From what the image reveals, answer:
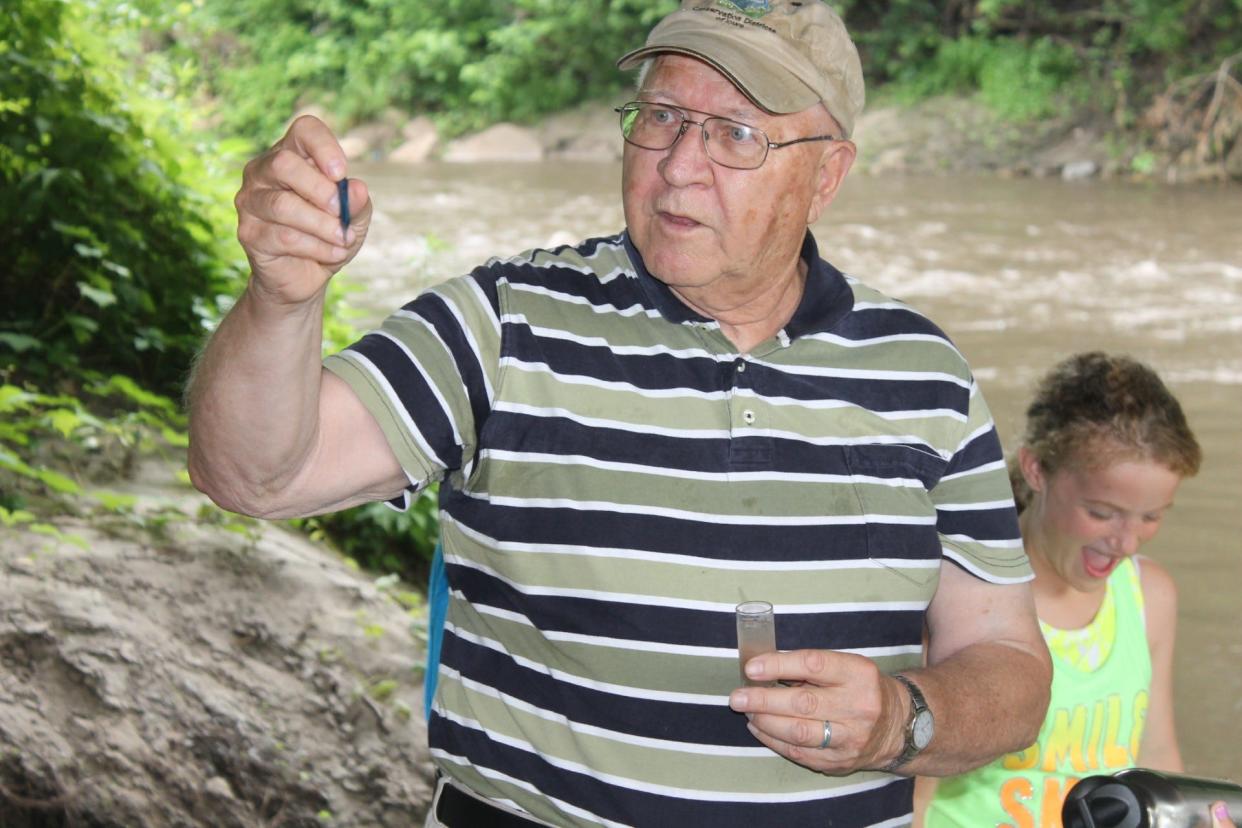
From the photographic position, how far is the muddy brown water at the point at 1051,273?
5.64 meters

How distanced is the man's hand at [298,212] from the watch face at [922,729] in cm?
90

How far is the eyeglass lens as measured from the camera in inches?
78.9

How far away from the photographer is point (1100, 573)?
262cm

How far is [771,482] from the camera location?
6.13 ft

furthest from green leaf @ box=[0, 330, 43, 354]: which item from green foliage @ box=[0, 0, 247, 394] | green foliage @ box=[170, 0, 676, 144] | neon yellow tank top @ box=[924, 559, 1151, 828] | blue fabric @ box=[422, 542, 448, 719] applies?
green foliage @ box=[170, 0, 676, 144]

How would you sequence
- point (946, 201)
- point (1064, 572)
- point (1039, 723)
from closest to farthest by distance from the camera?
point (1039, 723) → point (1064, 572) → point (946, 201)

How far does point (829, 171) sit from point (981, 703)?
78 centimetres

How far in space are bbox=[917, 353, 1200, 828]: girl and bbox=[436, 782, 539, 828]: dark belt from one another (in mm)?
874

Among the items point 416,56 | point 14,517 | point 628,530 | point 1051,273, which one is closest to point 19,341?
point 14,517

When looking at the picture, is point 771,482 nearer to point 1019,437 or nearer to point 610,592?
point 610,592

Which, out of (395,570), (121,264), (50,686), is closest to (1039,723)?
(50,686)

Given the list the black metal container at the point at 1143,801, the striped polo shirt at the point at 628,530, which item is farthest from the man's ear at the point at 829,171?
the black metal container at the point at 1143,801

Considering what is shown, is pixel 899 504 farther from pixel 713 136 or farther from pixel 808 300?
pixel 713 136

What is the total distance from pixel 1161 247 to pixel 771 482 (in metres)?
10.8
